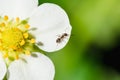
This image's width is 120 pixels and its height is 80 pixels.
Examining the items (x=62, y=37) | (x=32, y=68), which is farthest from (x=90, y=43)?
(x=32, y=68)

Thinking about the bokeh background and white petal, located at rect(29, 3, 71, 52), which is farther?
the bokeh background

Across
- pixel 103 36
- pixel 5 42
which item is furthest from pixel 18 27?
pixel 103 36

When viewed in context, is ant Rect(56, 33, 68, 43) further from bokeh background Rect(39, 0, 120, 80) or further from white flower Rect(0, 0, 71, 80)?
bokeh background Rect(39, 0, 120, 80)

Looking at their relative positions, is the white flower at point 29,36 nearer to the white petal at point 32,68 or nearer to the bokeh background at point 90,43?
the white petal at point 32,68

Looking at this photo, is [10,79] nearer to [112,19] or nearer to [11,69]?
[11,69]

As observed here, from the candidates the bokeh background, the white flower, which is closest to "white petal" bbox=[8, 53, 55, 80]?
the white flower
